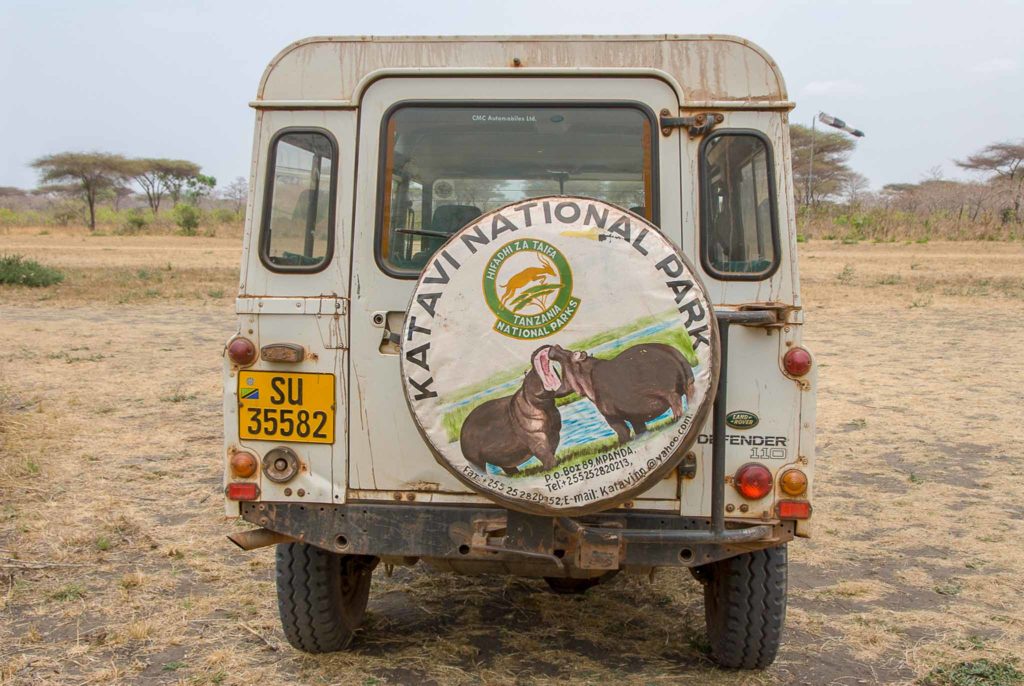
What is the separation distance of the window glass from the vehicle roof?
0.48 ft

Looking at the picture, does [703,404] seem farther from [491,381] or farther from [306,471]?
[306,471]

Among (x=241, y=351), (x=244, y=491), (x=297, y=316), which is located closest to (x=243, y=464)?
(x=244, y=491)

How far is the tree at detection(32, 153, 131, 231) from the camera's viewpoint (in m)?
44.9

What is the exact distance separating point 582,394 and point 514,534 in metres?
0.60

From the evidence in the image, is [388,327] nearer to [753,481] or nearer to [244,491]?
[244,491]

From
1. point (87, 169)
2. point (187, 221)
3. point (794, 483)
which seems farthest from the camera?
point (87, 169)

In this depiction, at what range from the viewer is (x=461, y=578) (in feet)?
16.4

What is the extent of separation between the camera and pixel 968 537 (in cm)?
559

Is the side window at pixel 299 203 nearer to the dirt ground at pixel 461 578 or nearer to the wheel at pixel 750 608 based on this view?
the dirt ground at pixel 461 578

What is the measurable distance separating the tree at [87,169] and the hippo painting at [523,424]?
147 ft

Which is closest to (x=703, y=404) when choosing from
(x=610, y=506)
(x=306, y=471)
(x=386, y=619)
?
(x=610, y=506)

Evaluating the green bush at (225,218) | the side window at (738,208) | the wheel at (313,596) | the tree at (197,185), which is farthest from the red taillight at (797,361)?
the tree at (197,185)

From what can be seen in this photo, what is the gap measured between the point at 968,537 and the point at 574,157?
352cm

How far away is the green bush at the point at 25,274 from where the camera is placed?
56.3ft
